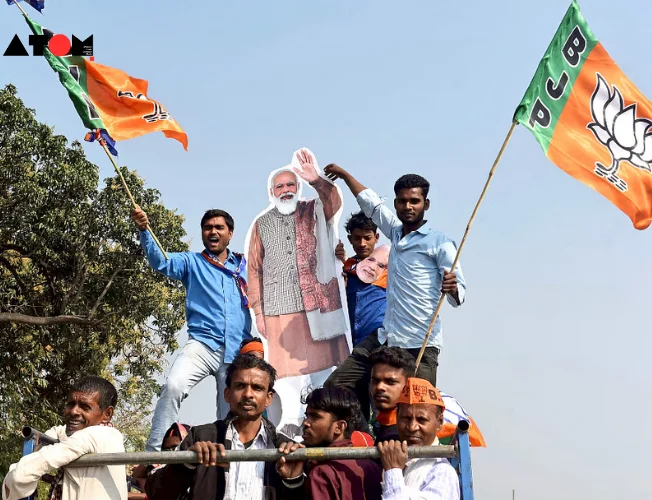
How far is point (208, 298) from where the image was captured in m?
5.75

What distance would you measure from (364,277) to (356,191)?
63cm

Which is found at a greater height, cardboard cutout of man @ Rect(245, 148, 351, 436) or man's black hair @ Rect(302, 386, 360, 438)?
cardboard cutout of man @ Rect(245, 148, 351, 436)

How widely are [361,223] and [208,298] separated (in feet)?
4.13

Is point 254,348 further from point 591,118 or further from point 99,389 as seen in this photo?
point 591,118

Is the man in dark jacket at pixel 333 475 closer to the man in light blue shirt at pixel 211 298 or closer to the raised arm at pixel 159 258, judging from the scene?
the man in light blue shirt at pixel 211 298

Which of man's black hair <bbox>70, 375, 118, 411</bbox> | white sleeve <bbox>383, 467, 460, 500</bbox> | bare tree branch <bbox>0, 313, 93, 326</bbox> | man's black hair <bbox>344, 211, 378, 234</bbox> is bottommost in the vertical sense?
white sleeve <bbox>383, 467, 460, 500</bbox>

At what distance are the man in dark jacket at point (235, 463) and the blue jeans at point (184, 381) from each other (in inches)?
65.2

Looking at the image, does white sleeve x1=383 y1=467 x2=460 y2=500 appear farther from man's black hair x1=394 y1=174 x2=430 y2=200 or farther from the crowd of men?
man's black hair x1=394 y1=174 x2=430 y2=200

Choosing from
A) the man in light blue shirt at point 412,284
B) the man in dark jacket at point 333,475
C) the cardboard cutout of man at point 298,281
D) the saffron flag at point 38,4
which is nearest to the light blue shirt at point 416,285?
the man in light blue shirt at point 412,284

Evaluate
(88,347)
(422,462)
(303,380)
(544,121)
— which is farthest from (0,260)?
(422,462)


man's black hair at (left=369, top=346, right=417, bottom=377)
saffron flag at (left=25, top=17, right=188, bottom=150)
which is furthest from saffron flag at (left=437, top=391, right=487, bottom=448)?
saffron flag at (left=25, top=17, right=188, bottom=150)

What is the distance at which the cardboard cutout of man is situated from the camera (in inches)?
231

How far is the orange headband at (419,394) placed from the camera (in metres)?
3.59

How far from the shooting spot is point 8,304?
48.3ft
